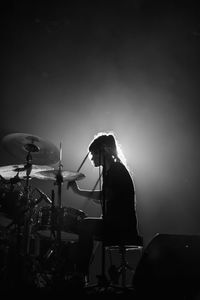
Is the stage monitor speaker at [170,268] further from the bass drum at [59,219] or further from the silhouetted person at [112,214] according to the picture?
the bass drum at [59,219]

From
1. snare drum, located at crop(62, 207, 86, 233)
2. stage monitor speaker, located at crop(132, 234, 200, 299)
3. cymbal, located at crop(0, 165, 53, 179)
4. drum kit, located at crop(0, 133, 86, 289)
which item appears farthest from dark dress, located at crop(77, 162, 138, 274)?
cymbal, located at crop(0, 165, 53, 179)

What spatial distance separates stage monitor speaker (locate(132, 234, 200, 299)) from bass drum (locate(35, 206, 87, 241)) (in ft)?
5.42

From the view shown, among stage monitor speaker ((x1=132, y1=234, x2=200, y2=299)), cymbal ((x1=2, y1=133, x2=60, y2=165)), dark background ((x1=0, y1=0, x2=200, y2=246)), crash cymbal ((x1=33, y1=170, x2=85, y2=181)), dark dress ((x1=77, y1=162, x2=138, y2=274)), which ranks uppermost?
dark background ((x1=0, y1=0, x2=200, y2=246))

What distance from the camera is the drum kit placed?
11.1 feet

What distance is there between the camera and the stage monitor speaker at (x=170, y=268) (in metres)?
1.81

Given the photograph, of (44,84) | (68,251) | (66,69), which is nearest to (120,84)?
(66,69)

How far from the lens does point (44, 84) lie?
17.9 ft

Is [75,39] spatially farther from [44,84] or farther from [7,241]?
[7,241]

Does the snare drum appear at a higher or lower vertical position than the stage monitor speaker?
higher

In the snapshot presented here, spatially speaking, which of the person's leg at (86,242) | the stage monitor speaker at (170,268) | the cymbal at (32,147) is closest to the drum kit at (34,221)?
the cymbal at (32,147)

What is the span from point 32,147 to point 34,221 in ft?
3.42

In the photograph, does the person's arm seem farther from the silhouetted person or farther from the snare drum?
the silhouetted person

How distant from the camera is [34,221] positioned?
396cm

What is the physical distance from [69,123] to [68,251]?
7.53ft
